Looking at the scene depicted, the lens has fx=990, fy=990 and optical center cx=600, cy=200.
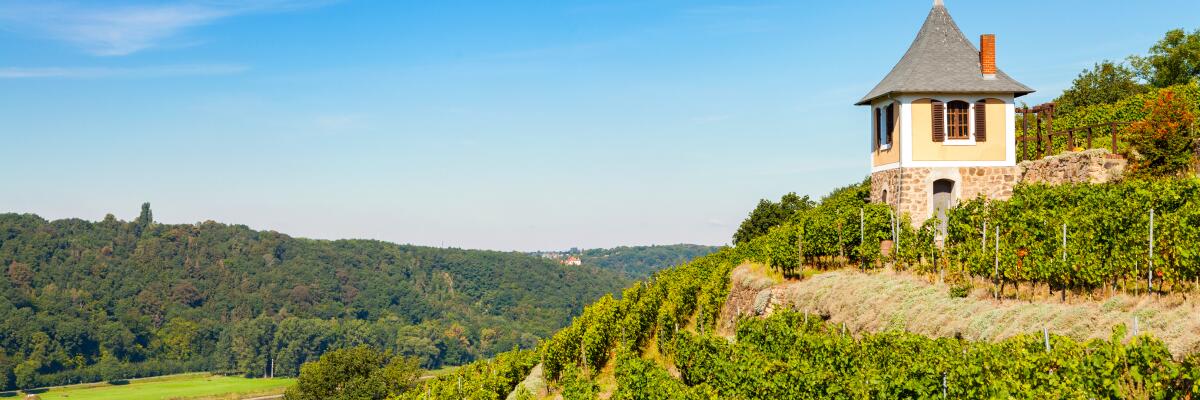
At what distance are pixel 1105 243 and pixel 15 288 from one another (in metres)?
197

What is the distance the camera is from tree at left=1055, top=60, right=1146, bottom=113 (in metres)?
48.2

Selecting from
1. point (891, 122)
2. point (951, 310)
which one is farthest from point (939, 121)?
point (951, 310)

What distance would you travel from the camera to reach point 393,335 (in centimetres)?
18700

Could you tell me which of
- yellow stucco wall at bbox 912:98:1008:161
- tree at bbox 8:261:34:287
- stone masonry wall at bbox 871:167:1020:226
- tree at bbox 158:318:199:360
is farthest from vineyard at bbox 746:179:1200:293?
tree at bbox 8:261:34:287

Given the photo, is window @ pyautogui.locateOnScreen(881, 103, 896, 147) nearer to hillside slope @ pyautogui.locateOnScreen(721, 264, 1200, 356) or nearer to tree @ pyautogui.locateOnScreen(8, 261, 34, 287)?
hillside slope @ pyautogui.locateOnScreen(721, 264, 1200, 356)

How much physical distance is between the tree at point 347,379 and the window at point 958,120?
4454 cm

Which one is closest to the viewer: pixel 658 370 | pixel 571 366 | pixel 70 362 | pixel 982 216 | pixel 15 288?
pixel 658 370

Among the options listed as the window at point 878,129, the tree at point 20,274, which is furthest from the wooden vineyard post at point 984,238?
the tree at point 20,274

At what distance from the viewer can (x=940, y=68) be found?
2556 centimetres

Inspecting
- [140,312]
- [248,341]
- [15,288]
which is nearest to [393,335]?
[248,341]

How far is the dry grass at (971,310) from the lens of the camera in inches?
555

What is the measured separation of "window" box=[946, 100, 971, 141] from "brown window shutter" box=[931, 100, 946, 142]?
0.18 m

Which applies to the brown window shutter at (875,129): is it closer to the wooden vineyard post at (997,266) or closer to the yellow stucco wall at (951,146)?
the yellow stucco wall at (951,146)

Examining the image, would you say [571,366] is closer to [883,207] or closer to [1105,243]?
[883,207]
